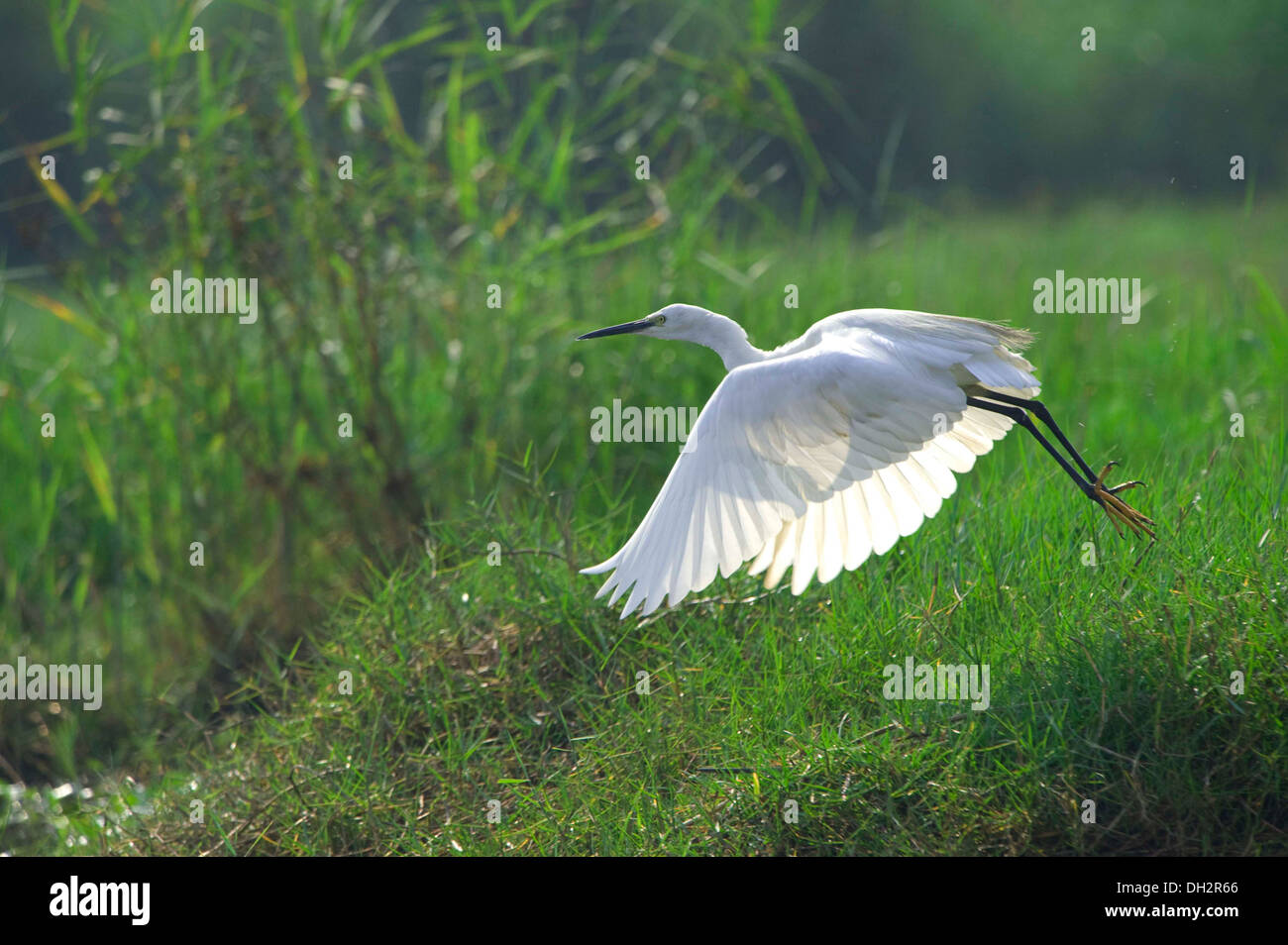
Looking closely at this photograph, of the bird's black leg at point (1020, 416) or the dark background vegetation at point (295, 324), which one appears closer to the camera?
the bird's black leg at point (1020, 416)

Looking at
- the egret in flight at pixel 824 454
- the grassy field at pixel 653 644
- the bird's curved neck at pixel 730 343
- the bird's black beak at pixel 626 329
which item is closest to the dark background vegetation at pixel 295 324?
the grassy field at pixel 653 644

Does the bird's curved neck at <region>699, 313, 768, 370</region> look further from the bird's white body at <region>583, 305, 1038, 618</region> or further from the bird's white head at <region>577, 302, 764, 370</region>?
the bird's white body at <region>583, 305, 1038, 618</region>

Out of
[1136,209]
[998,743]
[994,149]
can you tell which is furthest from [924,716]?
[994,149]

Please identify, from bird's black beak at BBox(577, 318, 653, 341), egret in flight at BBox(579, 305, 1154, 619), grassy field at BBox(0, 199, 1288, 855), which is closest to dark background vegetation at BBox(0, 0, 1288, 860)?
grassy field at BBox(0, 199, 1288, 855)

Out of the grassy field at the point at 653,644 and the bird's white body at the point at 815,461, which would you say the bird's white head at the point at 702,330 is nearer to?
the bird's white body at the point at 815,461

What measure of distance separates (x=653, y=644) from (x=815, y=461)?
34.3 inches

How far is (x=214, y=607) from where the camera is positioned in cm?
543

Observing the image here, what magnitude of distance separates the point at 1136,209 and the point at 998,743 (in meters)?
10.1

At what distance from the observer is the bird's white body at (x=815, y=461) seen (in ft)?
10.4

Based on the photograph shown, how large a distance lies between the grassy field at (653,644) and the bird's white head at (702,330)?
62 cm

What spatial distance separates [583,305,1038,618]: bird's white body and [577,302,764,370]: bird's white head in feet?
0.77

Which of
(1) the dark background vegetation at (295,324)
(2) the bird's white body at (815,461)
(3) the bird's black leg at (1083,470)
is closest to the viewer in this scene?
(2) the bird's white body at (815,461)

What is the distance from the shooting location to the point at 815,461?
3316mm

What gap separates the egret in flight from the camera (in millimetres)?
3170
